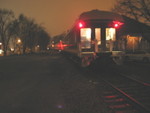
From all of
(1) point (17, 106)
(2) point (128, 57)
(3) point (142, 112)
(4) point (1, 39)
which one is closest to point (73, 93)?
(1) point (17, 106)

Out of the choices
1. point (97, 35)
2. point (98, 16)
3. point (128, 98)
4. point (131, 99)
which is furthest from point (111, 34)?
point (131, 99)

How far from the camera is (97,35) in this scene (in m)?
12.4

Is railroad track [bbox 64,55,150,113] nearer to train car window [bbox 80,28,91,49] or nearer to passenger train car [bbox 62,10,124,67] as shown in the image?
passenger train car [bbox 62,10,124,67]

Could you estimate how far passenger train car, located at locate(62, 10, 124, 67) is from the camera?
37.0 ft

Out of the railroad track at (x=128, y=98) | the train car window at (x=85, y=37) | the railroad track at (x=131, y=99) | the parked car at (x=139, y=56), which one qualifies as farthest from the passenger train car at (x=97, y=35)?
the parked car at (x=139, y=56)

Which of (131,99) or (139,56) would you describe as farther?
(139,56)

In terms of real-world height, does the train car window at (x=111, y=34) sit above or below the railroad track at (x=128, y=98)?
above

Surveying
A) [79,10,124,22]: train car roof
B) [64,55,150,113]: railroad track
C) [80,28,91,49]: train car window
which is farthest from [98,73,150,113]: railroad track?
[79,10,124,22]: train car roof

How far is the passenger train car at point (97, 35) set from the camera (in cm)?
1127

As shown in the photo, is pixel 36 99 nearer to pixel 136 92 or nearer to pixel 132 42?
pixel 136 92

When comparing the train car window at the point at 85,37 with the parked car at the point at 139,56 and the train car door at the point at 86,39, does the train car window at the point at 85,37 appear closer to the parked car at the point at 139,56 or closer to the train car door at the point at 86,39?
the train car door at the point at 86,39

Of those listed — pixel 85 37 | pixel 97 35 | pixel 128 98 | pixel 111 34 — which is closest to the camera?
pixel 128 98

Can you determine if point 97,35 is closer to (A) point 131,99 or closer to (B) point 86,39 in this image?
(B) point 86,39

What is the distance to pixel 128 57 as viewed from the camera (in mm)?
21875
